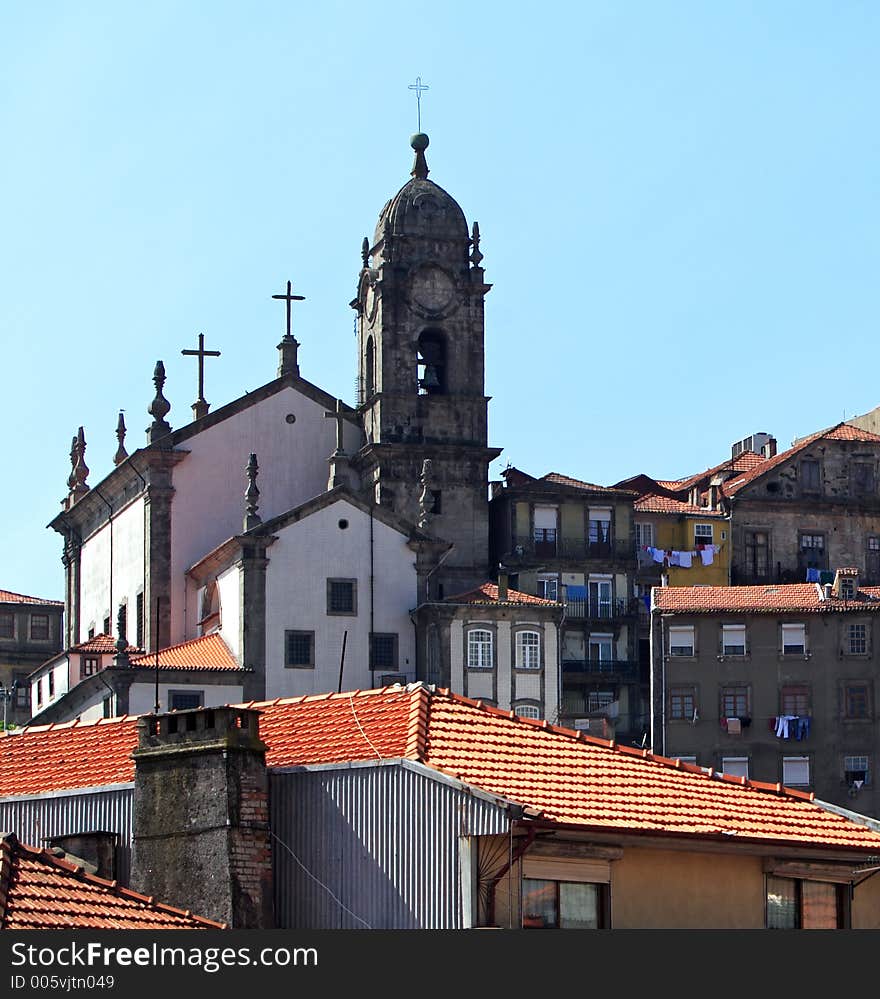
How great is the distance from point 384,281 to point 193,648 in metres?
19.0

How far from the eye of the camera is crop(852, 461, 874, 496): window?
111 metres

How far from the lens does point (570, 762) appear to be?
3234 cm

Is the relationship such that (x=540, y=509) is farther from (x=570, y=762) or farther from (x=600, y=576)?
(x=570, y=762)

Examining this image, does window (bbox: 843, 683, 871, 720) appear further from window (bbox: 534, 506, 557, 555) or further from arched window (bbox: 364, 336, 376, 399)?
arched window (bbox: 364, 336, 376, 399)

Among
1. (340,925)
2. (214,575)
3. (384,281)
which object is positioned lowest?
(340,925)

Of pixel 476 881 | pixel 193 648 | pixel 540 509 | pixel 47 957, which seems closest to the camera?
pixel 47 957

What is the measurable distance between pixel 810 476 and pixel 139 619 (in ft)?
104

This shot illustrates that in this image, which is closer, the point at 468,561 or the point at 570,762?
the point at 570,762

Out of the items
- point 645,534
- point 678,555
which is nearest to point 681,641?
point 678,555

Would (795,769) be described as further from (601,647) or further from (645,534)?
(645,534)

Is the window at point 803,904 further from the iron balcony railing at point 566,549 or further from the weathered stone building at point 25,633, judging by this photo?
the weathered stone building at point 25,633

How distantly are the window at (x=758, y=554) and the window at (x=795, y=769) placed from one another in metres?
14.9

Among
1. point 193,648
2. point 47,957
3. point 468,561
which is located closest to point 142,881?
point 47,957

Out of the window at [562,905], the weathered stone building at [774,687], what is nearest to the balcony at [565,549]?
the weathered stone building at [774,687]
